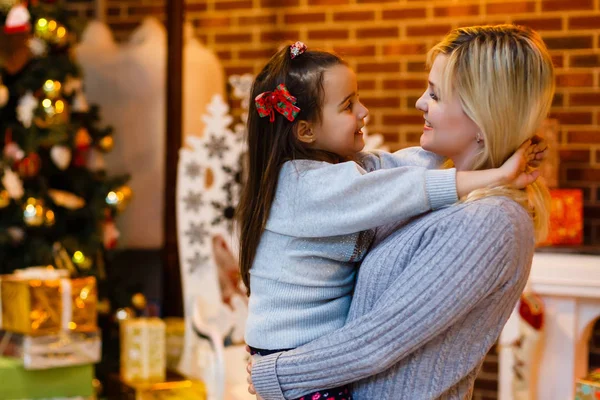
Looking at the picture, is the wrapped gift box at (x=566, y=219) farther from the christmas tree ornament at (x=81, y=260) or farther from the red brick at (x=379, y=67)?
the christmas tree ornament at (x=81, y=260)

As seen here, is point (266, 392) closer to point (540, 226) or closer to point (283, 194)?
point (283, 194)

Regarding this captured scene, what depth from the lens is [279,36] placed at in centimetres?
460

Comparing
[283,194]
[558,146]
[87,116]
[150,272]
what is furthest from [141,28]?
[283,194]

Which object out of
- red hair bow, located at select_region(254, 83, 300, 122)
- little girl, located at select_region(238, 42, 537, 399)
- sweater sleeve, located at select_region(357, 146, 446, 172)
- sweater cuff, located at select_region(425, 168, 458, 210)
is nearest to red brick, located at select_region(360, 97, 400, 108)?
sweater sleeve, located at select_region(357, 146, 446, 172)

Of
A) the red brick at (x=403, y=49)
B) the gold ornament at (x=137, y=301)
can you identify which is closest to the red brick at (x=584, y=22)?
the red brick at (x=403, y=49)

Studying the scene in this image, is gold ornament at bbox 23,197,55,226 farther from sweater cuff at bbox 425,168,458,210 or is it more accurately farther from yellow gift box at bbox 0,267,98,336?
sweater cuff at bbox 425,168,458,210

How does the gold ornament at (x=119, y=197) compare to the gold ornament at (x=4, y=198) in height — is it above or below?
below

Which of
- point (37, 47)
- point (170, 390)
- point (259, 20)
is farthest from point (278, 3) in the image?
point (170, 390)

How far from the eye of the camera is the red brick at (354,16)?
433cm

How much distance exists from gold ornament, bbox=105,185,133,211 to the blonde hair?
272cm

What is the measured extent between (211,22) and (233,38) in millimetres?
164

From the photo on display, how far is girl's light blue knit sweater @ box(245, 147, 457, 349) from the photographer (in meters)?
1.54

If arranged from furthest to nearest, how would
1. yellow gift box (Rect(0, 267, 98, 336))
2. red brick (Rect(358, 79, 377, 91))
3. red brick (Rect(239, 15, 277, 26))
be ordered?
red brick (Rect(239, 15, 277, 26))
red brick (Rect(358, 79, 377, 91))
yellow gift box (Rect(0, 267, 98, 336))

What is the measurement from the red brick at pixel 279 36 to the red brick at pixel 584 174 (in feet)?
4.98
